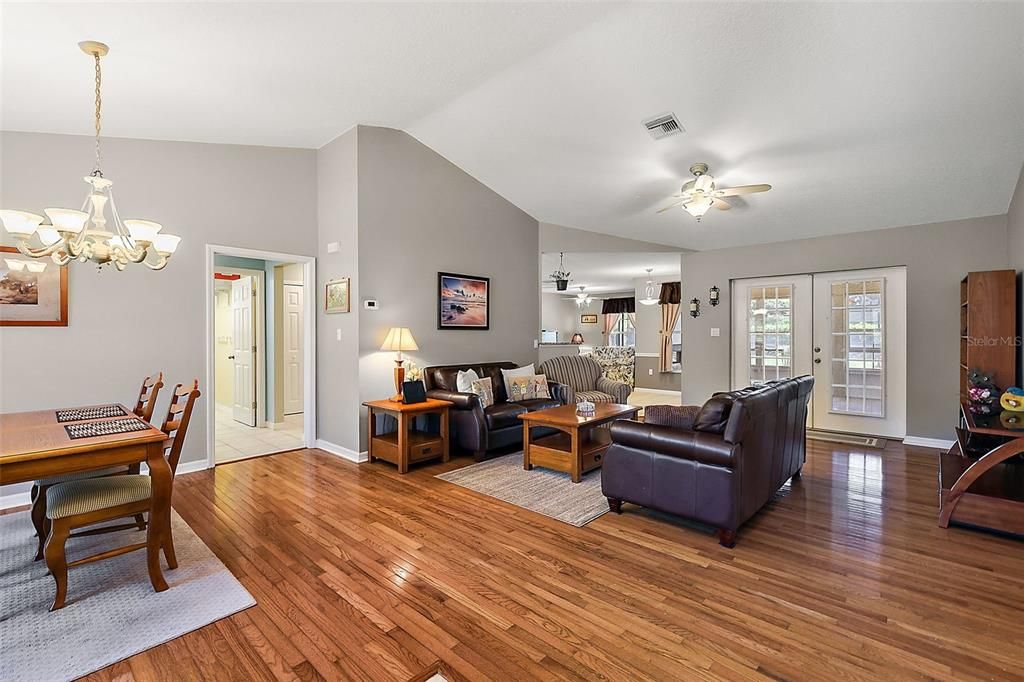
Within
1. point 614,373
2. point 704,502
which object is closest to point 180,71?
point 704,502

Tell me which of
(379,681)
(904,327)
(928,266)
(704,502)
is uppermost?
(928,266)

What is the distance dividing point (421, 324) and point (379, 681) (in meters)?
3.82

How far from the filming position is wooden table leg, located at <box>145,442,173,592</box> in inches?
88.4

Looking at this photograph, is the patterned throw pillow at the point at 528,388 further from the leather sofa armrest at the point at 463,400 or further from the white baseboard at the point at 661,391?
the white baseboard at the point at 661,391

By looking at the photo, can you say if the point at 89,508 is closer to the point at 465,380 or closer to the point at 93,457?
the point at 93,457

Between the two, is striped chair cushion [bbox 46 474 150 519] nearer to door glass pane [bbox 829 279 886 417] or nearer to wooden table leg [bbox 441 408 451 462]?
wooden table leg [bbox 441 408 451 462]

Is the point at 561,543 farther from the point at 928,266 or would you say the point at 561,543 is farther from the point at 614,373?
the point at 614,373

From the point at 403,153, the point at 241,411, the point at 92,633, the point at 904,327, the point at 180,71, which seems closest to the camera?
the point at 92,633

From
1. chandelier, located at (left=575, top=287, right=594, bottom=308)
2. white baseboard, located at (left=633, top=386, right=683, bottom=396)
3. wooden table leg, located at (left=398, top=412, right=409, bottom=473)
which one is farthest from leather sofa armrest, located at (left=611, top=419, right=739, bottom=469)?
chandelier, located at (left=575, top=287, right=594, bottom=308)

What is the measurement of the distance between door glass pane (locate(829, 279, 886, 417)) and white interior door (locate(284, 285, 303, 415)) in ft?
22.9

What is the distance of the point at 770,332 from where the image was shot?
Answer: 6.42m

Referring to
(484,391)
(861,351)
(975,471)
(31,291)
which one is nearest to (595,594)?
(975,471)

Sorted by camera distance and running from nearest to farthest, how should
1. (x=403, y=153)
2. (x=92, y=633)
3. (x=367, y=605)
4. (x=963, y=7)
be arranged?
(x=92, y=633) → (x=367, y=605) → (x=963, y=7) → (x=403, y=153)

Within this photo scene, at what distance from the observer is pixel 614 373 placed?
10141mm
